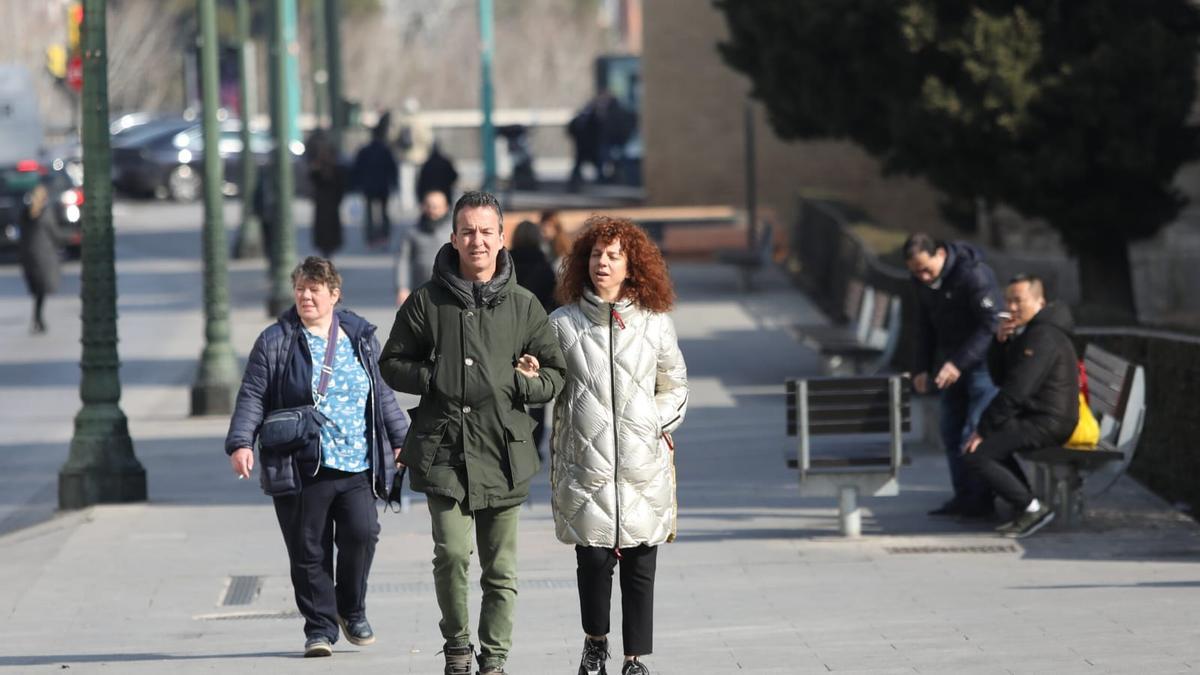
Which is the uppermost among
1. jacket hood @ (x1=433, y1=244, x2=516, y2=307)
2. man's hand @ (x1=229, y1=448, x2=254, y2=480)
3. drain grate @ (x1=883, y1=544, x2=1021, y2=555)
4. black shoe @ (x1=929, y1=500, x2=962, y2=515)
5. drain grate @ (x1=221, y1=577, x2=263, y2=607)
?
jacket hood @ (x1=433, y1=244, x2=516, y2=307)

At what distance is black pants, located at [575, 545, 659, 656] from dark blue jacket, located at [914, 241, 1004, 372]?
15.0 ft

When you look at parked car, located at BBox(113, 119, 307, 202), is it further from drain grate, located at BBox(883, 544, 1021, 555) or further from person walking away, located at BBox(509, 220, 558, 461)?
drain grate, located at BBox(883, 544, 1021, 555)

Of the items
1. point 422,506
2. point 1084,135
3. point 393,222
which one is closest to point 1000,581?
point 422,506

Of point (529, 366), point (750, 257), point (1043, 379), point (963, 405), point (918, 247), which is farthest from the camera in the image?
point (750, 257)

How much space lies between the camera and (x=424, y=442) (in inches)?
289

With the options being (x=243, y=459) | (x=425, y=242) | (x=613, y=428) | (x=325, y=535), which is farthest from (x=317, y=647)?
(x=425, y=242)

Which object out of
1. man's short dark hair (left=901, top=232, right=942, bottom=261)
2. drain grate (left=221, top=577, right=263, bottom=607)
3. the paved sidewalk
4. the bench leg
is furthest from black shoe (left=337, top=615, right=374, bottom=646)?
man's short dark hair (left=901, top=232, right=942, bottom=261)

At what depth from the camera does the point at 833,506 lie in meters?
12.4

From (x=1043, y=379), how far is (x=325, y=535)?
167 inches

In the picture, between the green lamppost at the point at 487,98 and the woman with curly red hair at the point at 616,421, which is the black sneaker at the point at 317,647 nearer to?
the woman with curly red hair at the point at 616,421

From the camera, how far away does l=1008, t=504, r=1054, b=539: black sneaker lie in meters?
11.2

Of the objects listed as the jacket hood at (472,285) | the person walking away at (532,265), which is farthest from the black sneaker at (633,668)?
the person walking away at (532,265)

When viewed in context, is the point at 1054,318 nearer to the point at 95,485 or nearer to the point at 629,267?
the point at 629,267

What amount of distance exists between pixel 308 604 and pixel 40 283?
16.0 m
